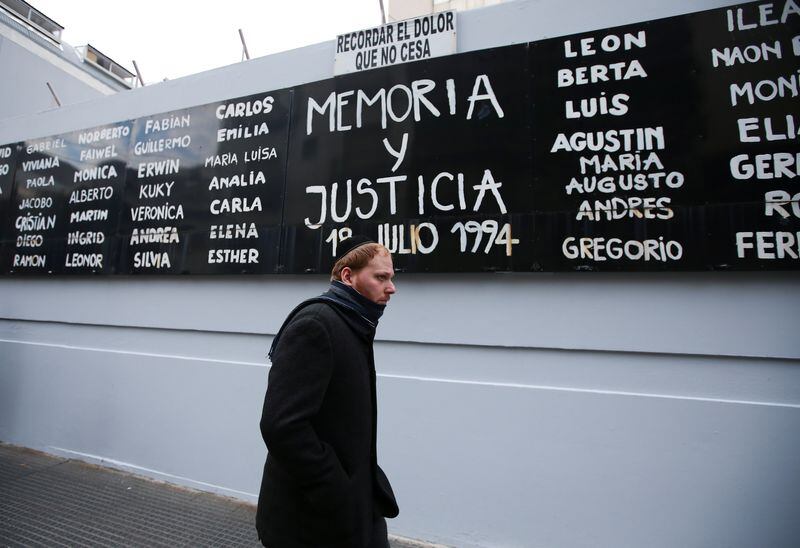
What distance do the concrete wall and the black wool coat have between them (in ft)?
4.92

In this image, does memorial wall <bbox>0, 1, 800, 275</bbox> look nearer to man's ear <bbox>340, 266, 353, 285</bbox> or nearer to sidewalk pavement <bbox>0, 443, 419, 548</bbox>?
man's ear <bbox>340, 266, 353, 285</bbox>

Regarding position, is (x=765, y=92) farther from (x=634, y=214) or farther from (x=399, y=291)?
(x=399, y=291)

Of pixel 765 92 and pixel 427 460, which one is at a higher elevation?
pixel 765 92

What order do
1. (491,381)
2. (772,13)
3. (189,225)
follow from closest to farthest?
(772,13) → (491,381) → (189,225)

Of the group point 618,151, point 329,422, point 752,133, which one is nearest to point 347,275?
point 329,422

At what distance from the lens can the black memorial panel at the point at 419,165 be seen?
9.66 ft

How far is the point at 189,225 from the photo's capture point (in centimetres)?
392

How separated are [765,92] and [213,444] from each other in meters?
4.86

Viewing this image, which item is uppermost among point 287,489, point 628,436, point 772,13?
point 772,13

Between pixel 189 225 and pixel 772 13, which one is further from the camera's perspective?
pixel 189 225

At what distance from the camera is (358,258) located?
5.53ft

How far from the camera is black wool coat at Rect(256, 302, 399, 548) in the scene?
135 cm

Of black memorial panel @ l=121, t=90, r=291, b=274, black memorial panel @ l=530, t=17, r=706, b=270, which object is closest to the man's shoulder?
black memorial panel @ l=530, t=17, r=706, b=270

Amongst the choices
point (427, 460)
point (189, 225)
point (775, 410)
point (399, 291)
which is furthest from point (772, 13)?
point (189, 225)
